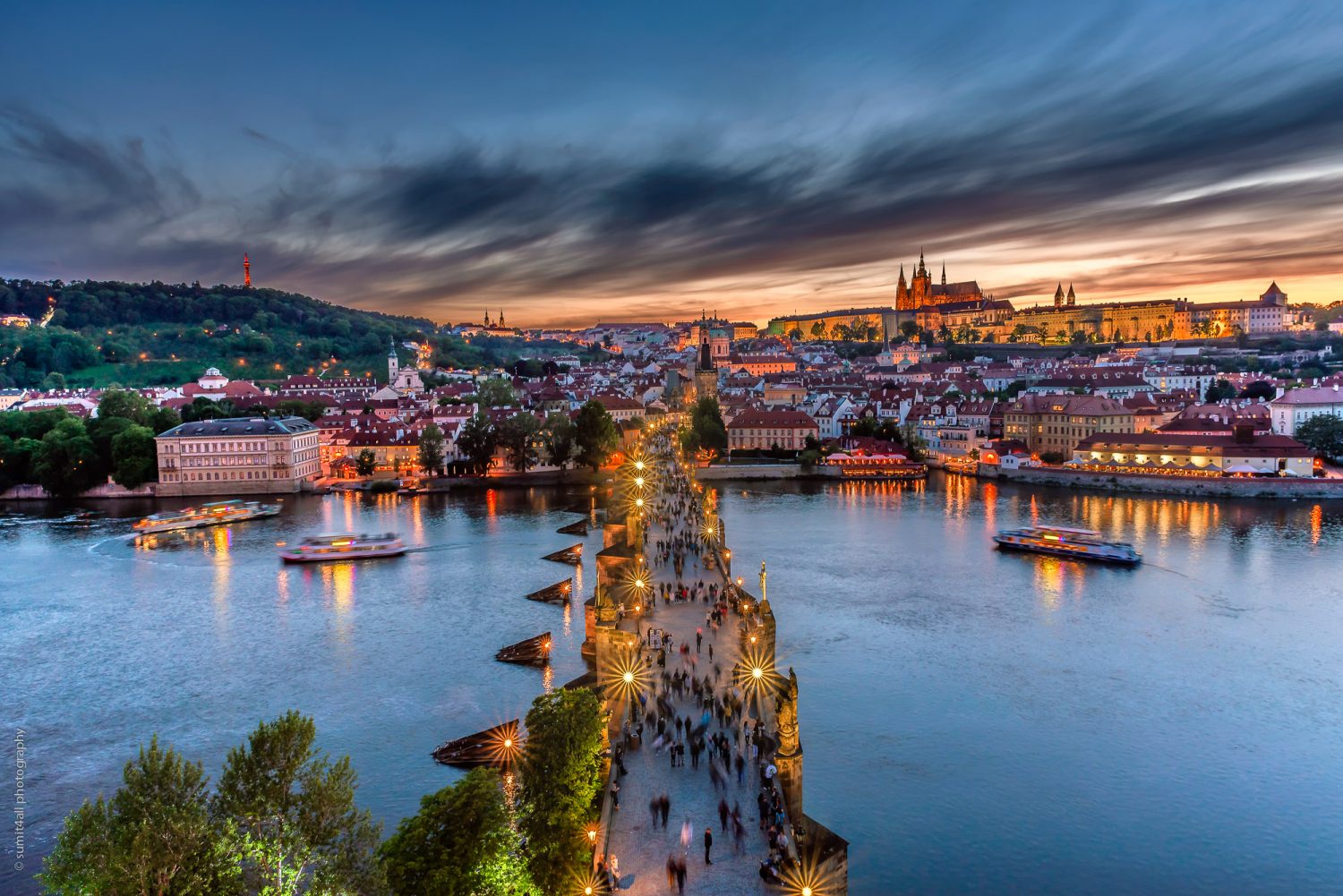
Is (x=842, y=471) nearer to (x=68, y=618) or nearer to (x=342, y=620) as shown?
(x=342, y=620)

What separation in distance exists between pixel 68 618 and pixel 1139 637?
19971 mm

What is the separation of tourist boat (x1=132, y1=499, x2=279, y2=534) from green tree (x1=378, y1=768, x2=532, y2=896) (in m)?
24.8

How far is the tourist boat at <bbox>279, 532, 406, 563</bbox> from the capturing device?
77.5 ft

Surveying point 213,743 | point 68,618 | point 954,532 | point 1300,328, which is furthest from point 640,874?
point 1300,328

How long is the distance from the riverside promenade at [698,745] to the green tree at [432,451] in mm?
22997

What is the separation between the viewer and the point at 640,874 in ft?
25.2

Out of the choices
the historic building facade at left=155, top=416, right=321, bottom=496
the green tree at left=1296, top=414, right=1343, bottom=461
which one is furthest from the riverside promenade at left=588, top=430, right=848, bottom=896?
the green tree at left=1296, top=414, right=1343, bottom=461

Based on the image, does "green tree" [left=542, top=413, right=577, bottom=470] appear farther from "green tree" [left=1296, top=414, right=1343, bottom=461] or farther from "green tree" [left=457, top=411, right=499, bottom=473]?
"green tree" [left=1296, top=414, right=1343, bottom=461]

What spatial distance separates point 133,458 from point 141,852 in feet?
114

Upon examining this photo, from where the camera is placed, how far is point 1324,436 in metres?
37.7

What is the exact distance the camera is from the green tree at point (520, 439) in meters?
39.5

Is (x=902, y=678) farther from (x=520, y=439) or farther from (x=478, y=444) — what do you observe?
(x=520, y=439)

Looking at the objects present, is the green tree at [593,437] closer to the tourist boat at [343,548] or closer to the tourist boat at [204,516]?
the tourist boat at [204,516]

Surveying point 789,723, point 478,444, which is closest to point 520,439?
point 478,444
